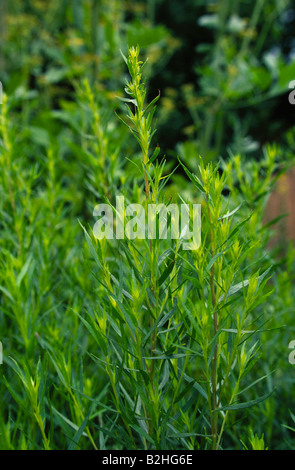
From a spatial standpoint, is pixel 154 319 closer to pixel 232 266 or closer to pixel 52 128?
pixel 232 266

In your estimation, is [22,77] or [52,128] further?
[52,128]

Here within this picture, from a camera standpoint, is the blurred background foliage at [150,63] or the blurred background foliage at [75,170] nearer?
the blurred background foliage at [75,170]

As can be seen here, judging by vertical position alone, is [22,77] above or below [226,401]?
above

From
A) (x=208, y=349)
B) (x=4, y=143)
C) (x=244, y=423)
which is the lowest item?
(x=244, y=423)

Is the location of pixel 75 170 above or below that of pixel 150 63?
below

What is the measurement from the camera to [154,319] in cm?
46

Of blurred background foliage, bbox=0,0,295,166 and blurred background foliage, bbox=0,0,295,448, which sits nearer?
blurred background foliage, bbox=0,0,295,448

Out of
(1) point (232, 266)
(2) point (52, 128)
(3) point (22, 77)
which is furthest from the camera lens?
(2) point (52, 128)

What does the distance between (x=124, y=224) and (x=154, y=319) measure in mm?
96

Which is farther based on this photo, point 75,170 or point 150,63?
point 150,63

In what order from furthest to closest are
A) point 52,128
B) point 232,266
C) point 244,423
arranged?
1. point 52,128
2. point 244,423
3. point 232,266

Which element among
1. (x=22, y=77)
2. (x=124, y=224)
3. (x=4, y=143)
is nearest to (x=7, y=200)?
(x=4, y=143)
